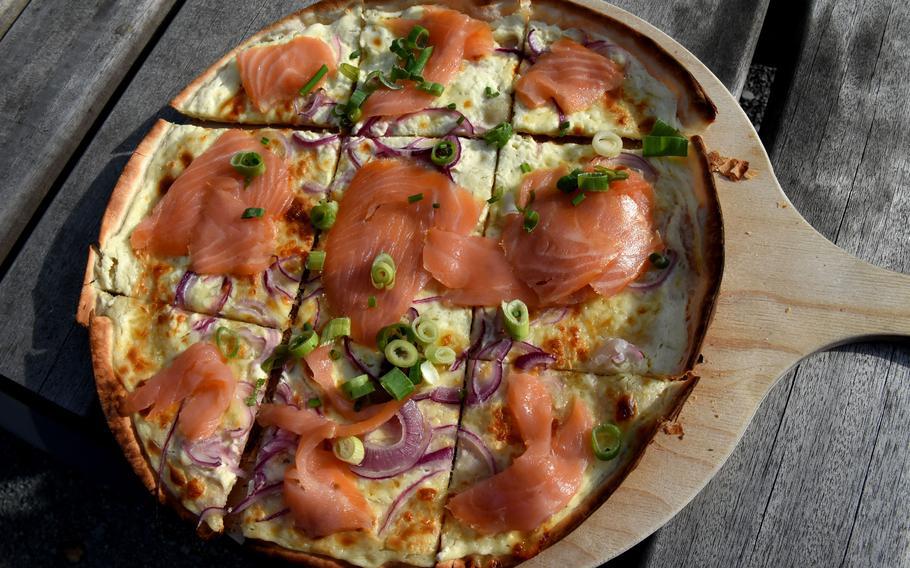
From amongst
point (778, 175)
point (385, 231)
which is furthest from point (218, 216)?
point (778, 175)

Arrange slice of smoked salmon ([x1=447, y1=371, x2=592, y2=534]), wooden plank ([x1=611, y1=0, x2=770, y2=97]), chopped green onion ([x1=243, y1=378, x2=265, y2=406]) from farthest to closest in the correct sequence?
wooden plank ([x1=611, y1=0, x2=770, y2=97]) → chopped green onion ([x1=243, y1=378, x2=265, y2=406]) → slice of smoked salmon ([x1=447, y1=371, x2=592, y2=534])

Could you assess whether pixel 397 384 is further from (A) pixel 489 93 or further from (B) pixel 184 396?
(A) pixel 489 93

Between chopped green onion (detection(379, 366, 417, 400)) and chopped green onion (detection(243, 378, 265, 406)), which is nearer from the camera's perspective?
chopped green onion (detection(379, 366, 417, 400))

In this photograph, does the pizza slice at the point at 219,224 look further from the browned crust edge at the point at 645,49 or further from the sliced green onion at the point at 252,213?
the browned crust edge at the point at 645,49

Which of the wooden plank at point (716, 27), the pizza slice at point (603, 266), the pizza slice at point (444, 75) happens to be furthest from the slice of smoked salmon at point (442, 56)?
the wooden plank at point (716, 27)

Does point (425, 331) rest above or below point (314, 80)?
below

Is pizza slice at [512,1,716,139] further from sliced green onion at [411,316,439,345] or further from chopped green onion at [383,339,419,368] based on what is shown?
chopped green onion at [383,339,419,368]

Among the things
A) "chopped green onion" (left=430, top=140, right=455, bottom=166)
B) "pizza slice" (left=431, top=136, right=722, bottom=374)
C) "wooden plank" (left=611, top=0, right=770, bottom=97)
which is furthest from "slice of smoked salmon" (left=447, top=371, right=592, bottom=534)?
"wooden plank" (left=611, top=0, right=770, bottom=97)
